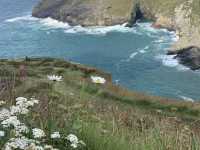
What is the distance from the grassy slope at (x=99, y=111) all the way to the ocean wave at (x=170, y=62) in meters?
70.3

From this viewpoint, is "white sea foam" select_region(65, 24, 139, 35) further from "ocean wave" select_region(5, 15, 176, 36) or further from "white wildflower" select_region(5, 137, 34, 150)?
"white wildflower" select_region(5, 137, 34, 150)

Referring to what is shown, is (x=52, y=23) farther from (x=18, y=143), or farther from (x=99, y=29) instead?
(x=18, y=143)

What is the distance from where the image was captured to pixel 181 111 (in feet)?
76.8

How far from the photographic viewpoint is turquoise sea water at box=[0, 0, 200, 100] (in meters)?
92.1

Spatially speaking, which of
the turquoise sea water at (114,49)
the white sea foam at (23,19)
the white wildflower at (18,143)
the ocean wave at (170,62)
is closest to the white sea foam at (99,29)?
the turquoise sea water at (114,49)

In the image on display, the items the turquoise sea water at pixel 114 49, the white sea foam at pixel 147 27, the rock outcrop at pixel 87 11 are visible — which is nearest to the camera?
the turquoise sea water at pixel 114 49

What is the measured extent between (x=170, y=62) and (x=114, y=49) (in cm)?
1597

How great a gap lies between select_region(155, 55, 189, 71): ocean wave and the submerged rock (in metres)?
0.96

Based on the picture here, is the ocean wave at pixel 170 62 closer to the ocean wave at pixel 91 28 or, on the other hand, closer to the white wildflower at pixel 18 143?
the ocean wave at pixel 91 28

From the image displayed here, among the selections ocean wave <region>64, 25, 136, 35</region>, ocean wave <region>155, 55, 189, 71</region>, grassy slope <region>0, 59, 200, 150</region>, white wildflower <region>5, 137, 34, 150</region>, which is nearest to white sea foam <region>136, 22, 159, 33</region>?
ocean wave <region>64, 25, 136, 35</region>

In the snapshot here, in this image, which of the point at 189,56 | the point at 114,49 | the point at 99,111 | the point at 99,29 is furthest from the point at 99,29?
the point at 99,111

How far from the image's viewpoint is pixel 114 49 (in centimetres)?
11662

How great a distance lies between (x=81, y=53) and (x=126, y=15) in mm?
30058

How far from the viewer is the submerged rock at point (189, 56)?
327 ft
